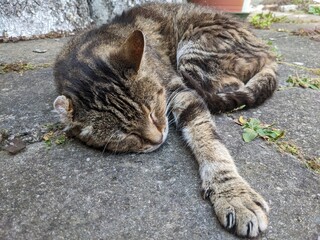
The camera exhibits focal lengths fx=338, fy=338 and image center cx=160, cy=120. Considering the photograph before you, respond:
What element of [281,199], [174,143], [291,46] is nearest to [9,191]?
[174,143]

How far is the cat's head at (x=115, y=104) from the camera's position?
71.4 inches

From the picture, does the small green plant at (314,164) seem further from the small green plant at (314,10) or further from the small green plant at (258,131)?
the small green plant at (314,10)

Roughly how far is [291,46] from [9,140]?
9.79 ft

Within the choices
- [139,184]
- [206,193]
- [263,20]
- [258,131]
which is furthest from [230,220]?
[263,20]

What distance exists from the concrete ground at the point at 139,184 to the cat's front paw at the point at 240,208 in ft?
0.11

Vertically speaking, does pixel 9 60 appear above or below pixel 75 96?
below

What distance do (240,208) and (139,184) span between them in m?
0.45

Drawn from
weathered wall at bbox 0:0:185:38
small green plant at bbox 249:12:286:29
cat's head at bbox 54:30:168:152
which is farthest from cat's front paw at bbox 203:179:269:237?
small green plant at bbox 249:12:286:29

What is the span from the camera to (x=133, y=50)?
1.82m

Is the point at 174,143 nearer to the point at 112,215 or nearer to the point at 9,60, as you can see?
the point at 112,215

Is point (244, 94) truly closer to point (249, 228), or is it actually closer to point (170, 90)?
point (170, 90)

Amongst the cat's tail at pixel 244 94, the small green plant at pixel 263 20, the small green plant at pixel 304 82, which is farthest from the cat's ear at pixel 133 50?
the small green plant at pixel 263 20

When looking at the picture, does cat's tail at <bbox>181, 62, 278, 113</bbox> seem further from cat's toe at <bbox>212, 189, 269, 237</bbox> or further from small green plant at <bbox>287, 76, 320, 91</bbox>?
cat's toe at <bbox>212, 189, 269, 237</bbox>

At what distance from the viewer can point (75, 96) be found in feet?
6.12
